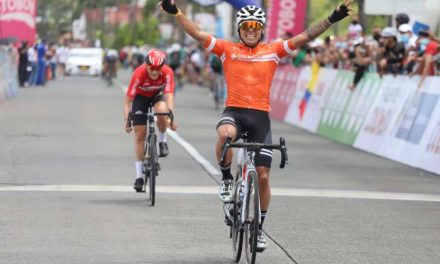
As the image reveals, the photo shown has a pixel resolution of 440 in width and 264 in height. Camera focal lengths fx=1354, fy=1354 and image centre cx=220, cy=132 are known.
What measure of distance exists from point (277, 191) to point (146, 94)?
6.74 feet

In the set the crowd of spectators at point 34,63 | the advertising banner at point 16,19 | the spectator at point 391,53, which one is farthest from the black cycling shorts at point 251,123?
the crowd of spectators at point 34,63

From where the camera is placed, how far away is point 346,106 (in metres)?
26.0

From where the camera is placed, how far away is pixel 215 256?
34.4 feet

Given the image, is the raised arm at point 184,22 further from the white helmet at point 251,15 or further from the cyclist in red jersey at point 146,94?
the cyclist in red jersey at point 146,94

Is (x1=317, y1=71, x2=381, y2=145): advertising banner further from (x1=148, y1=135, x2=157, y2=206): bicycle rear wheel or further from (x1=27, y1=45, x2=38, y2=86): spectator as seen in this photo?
(x1=27, y1=45, x2=38, y2=86): spectator

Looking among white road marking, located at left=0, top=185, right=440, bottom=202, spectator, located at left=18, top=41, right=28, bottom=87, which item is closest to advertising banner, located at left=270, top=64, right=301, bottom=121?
white road marking, located at left=0, top=185, right=440, bottom=202

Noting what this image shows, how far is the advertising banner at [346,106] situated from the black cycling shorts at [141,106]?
31.6 ft

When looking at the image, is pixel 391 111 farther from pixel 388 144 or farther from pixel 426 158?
pixel 426 158

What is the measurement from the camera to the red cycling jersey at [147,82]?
48.6 ft

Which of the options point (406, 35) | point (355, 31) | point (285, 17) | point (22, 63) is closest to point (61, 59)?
point (22, 63)

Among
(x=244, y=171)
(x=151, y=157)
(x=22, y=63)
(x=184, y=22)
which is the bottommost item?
(x=22, y=63)

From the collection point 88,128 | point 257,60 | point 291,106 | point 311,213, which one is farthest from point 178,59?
point 257,60

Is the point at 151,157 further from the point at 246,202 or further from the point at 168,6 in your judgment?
the point at 246,202

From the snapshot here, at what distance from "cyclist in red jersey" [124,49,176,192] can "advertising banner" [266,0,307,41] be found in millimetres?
23464
